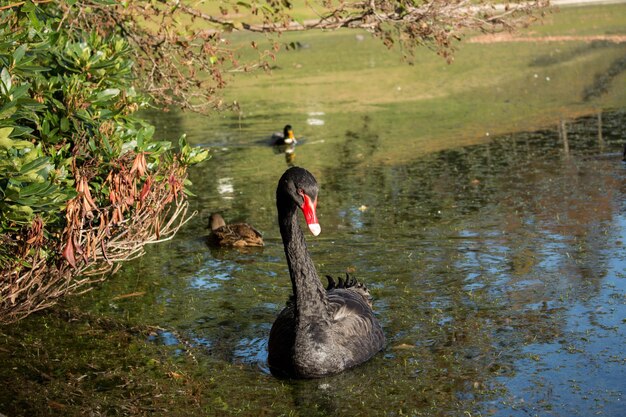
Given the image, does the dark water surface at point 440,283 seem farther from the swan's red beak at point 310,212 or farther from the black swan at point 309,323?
the swan's red beak at point 310,212

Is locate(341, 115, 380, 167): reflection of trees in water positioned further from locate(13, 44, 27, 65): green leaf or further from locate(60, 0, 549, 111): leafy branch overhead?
locate(13, 44, 27, 65): green leaf

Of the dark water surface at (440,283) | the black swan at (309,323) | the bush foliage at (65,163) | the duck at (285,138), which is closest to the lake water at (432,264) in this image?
the dark water surface at (440,283)

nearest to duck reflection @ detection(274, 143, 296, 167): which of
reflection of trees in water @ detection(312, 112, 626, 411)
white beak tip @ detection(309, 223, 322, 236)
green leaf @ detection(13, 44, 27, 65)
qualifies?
reflection of trees in water @ detection(312, 112, 626, 411)

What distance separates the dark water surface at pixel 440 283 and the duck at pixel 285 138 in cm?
259

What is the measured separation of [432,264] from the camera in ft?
31.1

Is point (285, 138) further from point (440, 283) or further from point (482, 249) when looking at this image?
point (440, 283)

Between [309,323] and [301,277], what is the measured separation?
1.22 ft

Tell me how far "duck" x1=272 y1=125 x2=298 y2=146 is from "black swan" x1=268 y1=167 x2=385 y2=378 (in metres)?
Answer: 10.7

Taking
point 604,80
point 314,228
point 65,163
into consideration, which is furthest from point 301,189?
point 604,80

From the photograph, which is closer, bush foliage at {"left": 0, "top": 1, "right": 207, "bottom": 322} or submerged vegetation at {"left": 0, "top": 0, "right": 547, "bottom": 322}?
submerged vegetation at {"left": 0, "top": 0, "right": 547, "bottom": 322}

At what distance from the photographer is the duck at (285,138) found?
1778 cm

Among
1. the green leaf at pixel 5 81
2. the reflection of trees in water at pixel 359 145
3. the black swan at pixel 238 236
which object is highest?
the green leaf at pixel 5 81

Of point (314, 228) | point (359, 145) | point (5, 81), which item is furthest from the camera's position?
point (359, 145)

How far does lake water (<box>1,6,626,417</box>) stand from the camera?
6.52 metres
